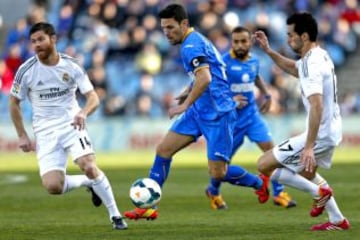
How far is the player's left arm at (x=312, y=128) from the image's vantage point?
999 cm

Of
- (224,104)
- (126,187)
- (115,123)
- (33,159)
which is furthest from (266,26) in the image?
(224,104)

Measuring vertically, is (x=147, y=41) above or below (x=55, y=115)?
below

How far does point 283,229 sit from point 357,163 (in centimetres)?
1151

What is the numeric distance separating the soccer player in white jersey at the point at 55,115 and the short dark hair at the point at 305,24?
2327 millimetres

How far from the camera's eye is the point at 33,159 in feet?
86.9

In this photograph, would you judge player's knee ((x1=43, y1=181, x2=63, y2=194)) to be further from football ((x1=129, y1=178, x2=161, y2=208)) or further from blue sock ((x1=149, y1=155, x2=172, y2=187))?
blue sock ((x1=149, y1=155, x2=172, y2=187))

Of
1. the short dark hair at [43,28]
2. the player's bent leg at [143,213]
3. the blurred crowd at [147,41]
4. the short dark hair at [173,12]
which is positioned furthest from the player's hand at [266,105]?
the blurred crowd at [147,41]

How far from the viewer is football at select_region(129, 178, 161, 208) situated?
11281mm

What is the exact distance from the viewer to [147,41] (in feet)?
98.9

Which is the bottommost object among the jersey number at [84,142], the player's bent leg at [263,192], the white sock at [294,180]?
the player's bent leg at [263,192]

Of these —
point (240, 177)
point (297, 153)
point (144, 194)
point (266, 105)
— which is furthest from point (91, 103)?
point (266, 105)

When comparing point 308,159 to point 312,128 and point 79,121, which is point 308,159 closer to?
point 312,128

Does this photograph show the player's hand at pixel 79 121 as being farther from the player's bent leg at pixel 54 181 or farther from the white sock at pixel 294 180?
the white sock at pixel 294 180

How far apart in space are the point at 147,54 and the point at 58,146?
59.2ft
